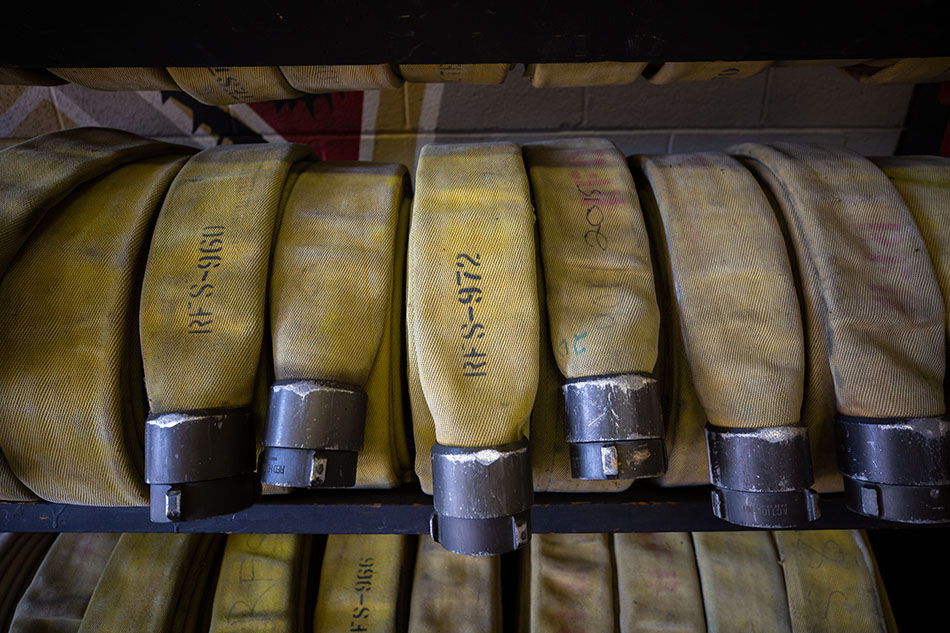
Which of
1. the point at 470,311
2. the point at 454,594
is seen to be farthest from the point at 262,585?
the point at 470,311

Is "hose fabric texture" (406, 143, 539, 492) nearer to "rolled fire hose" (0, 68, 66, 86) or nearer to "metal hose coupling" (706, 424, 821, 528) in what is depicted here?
"metal hose coupling" (706, 424, 821, 528)

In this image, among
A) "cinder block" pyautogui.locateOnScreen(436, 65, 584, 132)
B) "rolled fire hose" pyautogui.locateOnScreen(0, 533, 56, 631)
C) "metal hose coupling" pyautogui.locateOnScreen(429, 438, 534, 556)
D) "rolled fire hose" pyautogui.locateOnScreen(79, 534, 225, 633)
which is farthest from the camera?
"cinder block" pyautogui.locateOnScreen(436, 65, 584, 132)

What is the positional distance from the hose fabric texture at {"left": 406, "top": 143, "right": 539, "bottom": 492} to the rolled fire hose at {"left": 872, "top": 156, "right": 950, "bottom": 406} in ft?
1.71

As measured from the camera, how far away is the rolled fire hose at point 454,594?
0.95 metres

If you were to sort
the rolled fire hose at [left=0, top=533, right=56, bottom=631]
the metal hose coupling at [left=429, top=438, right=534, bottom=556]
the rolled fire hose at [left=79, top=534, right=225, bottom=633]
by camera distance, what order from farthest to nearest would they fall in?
the rolled fire hose at [left=0, top=533, right=56, bottom=631]
the rolled fire hose at [left=79, top=534, right=225, bottom=633]
the metal hose coupling at [left=429, top=438, right=534, bottom=556]

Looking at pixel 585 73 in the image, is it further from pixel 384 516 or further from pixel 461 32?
pixel 384 516

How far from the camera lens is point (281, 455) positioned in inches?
24.7

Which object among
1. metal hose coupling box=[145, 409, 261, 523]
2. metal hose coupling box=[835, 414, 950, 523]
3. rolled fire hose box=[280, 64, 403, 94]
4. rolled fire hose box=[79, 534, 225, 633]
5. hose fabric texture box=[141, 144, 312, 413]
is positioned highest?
rolled fire hose box=[280, 64, 403, 94]

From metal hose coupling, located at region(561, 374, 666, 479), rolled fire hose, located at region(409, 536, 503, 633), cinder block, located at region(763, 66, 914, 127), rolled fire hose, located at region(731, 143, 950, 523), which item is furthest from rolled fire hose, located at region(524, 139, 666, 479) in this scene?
cinder block, located at region(763, 66, 914, 127)

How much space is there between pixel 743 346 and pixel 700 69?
0.36m

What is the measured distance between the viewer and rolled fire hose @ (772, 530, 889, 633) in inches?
36.2

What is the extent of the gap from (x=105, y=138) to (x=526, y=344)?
2.36 feet

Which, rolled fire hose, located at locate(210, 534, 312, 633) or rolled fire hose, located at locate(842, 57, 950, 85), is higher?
rolled fire hose, located at locate(842, 57, 950, 85)

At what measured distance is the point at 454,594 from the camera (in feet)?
3.22
